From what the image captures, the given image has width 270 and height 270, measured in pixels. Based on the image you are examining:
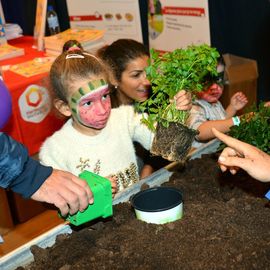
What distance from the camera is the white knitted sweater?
1900 mm

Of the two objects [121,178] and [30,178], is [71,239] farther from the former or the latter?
[121,178]

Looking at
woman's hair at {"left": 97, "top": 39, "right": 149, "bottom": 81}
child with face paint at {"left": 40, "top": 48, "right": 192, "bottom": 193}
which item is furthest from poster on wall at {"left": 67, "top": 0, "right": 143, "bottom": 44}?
child with face paint at {"left": 40, "top": 48, "right": 192, "bottom": 193}

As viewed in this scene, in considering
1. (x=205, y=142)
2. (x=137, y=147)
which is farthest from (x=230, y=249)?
(x=137, y=147)

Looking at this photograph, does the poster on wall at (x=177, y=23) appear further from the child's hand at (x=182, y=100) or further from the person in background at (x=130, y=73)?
the child's hand at (x=182, y=100)

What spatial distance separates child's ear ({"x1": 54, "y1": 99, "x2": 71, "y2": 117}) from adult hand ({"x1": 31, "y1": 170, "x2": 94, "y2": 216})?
1.89 ft

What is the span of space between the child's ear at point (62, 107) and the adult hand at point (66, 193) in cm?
58

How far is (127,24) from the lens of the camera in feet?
14.0

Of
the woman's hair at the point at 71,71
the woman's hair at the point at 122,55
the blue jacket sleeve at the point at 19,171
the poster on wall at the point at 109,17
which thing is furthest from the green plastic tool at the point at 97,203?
the poster on wall at the point at 109,17

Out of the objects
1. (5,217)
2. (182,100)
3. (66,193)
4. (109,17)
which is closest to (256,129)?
(182,100)

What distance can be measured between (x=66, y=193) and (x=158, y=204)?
0.38 metres

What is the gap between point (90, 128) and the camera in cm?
194

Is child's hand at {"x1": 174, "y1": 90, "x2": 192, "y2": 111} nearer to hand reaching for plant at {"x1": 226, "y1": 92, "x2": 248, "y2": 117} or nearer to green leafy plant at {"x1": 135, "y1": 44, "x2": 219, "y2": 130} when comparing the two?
green leafy plant at {"x1": 135, "y1": 44, "x2": 219, "y2": 130}

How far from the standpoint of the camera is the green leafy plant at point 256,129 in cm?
163

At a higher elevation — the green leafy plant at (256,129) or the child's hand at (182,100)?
the child's hand at (182,100)
